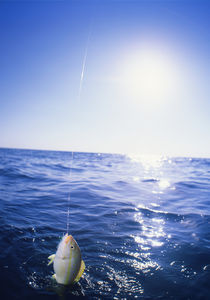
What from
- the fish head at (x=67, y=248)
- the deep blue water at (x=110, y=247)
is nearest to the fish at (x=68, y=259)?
the fish head at (x=67, y=248)

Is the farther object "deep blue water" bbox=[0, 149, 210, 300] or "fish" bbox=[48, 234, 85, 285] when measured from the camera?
"deep blue water" bbox=[0, 149, 210, 300]

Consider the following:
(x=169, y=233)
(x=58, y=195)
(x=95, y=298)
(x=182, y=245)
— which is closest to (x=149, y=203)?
(x=169, y=233)

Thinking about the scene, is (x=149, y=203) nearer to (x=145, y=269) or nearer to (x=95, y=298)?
(x=145, y=269)

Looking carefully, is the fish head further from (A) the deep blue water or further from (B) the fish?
(A) the deep blue water

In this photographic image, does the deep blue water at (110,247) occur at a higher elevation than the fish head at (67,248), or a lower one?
lower

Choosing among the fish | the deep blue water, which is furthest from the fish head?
the deep blue water

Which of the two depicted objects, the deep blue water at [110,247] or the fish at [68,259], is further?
the deep blue water at [110,247]

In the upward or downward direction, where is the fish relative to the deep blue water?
upward

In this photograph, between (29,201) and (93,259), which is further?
(29,201)

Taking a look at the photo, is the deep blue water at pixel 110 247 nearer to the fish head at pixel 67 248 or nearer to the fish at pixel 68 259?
the fish at pixel 68 259

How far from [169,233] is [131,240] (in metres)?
1.42

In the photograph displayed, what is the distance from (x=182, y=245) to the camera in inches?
192

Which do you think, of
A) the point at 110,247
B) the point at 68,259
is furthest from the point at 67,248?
the point at 110,247

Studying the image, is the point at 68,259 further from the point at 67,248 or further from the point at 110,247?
the point at 110,247
